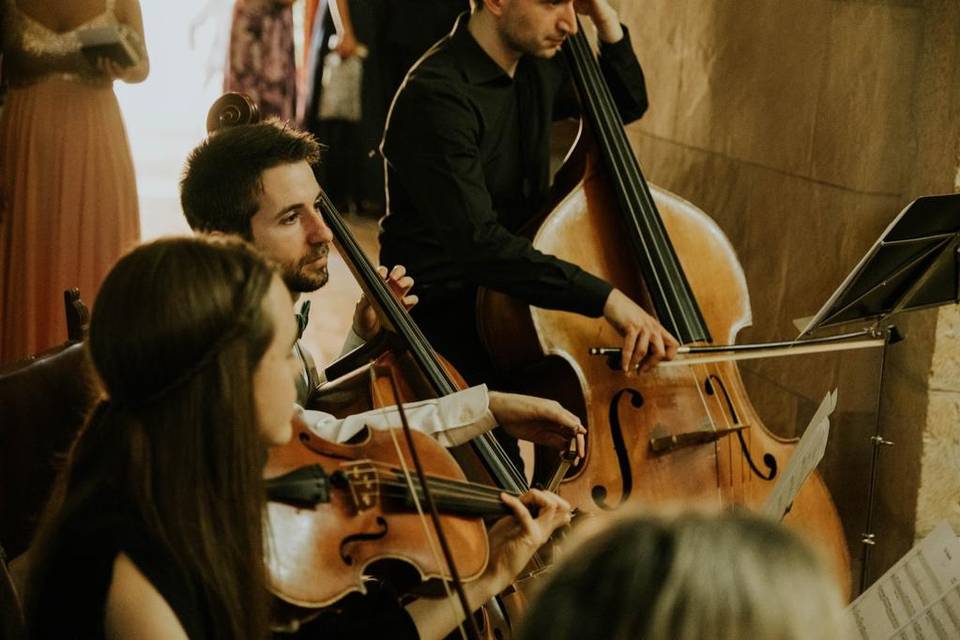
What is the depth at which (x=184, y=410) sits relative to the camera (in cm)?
126

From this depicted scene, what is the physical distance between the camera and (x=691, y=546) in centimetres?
79

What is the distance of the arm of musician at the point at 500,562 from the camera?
64.3 inches

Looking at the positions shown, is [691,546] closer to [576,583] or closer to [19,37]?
[576,583]

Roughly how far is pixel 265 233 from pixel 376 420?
38 cm

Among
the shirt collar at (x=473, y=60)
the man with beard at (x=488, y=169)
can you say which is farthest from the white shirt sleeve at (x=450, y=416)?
the shirt collar at (x=473, y=60)

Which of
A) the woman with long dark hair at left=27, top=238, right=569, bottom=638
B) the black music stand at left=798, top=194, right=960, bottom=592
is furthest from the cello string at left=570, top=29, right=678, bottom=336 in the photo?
the woman with long dark hair at left=27, top=238, right=569, bottom=638

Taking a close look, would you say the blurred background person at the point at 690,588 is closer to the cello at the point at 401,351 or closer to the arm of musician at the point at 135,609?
the arm of musician at the point at 135,609

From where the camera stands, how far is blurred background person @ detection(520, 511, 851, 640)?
765 mm

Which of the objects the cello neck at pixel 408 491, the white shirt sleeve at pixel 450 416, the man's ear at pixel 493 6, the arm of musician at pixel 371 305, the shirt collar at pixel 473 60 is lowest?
the cello neck at pixel 408 491

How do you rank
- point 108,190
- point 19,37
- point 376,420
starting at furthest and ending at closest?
point 108,190, point 19,37, point 376,420

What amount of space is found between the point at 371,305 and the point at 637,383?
0.55 meters

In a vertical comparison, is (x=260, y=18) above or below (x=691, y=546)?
above

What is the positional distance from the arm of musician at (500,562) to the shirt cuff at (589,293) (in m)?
0.66

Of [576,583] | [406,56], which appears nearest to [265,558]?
[576,583]
